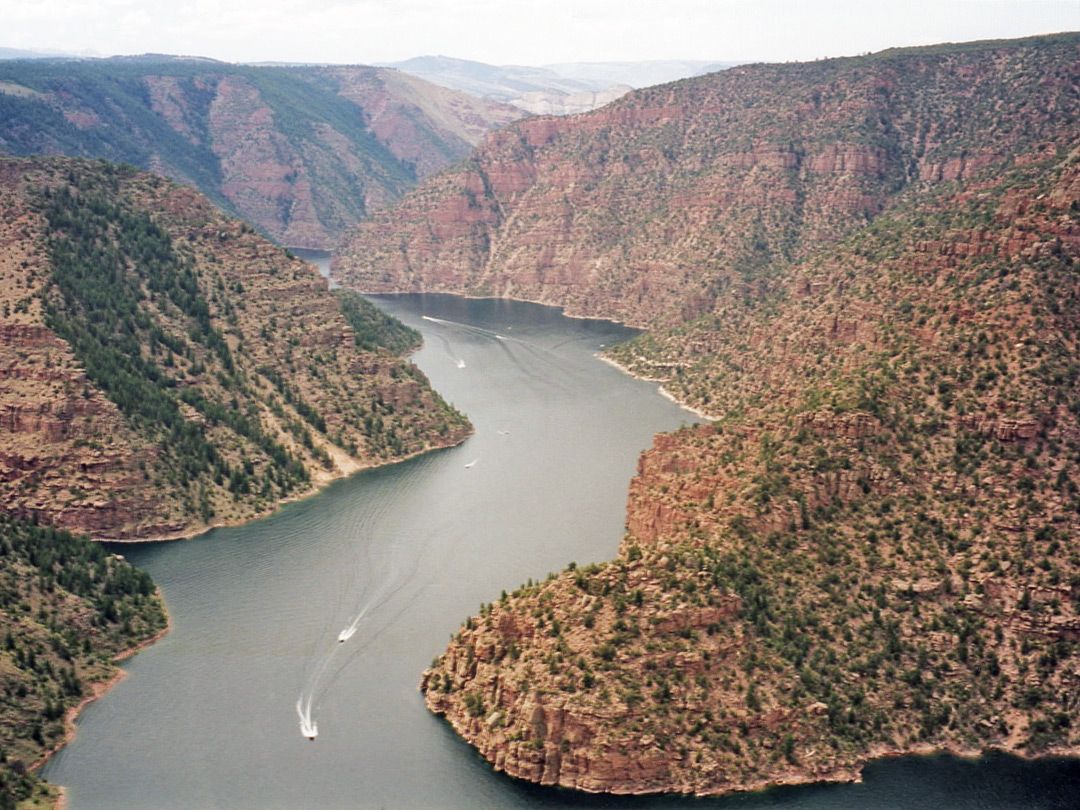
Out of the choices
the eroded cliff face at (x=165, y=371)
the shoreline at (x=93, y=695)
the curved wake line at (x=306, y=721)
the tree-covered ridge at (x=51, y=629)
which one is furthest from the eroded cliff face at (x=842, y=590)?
the eroded cliff face at (x=165, y=371)

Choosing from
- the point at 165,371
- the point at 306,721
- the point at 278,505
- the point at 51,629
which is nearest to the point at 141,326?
the point at 165,371

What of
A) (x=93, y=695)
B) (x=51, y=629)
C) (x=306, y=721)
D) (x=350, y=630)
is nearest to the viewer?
(x=306, y=721)

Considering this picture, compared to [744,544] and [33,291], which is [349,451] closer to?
[33,291]

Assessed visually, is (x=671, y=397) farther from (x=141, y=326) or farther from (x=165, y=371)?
(x=141, y=326)

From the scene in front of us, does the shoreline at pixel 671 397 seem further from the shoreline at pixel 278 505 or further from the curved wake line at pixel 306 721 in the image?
the curved wake line at pixel 306 721

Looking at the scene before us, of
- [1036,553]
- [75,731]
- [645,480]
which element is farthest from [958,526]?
[75,731]

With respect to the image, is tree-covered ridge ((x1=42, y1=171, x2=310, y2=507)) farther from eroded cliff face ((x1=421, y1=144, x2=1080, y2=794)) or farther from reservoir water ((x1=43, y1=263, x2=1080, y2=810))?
eroded cliff face ((x1=421, y1=144, x2=1080, y2=794))

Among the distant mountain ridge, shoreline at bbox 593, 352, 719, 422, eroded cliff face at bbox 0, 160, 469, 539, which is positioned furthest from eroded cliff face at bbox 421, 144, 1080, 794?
shoreline at bbox 593, 352, 719, 422
